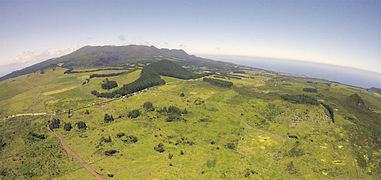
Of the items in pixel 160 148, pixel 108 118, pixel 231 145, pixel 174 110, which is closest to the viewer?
pixel 160 148

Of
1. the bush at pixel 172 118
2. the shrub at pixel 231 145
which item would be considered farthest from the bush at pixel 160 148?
the shrub at pixel 231 145

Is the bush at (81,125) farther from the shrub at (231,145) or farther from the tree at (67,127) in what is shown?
the shrub at (231,145)

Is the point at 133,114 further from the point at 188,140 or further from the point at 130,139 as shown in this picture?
the point at 188,140

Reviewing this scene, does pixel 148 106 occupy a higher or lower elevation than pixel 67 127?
higher

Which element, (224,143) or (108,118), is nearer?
(224,143)

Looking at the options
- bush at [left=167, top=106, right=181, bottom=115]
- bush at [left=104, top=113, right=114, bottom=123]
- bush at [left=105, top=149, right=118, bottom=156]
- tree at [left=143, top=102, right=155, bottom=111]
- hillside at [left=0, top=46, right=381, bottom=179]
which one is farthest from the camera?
tree at [left=143, top=102, right=155, bottom=111]

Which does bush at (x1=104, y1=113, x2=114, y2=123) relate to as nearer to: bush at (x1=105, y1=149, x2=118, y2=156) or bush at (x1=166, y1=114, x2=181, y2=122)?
bush at (x1=105, y1=149, x2=118, y2=156)

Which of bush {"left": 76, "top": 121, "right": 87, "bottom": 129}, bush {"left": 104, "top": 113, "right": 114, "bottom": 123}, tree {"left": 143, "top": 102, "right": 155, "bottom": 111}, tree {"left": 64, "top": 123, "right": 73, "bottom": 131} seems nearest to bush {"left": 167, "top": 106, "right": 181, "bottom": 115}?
tree {"left": 143, "top": 102, "right": 155, "bottom": 111}

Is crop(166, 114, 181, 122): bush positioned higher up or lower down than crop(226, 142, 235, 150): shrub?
higher up

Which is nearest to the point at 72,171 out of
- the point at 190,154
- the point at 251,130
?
the point at 190,154

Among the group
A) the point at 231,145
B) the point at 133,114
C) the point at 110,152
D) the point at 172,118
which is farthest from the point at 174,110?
the point at 110,152

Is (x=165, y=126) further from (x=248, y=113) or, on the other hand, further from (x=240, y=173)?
(x=248, y=113)
